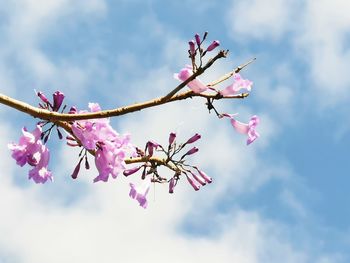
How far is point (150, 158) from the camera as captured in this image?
5723 millimetres

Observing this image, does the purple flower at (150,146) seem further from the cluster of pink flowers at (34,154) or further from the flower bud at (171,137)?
the cluster of pink flowers at (34,154)

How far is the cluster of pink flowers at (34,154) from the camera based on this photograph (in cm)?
544

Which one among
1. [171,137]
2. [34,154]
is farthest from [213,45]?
[34,154]

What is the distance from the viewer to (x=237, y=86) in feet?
16.2

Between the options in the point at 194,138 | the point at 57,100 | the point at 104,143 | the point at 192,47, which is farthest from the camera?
the point at 194,138

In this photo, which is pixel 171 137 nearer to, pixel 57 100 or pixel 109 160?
pixel 109 160

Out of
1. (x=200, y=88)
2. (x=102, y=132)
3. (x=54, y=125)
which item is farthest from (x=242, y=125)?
(x=54, y=125)

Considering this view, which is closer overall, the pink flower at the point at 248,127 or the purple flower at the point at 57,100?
the purple flower at the point at 57,100

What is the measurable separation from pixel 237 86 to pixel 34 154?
1.92 m

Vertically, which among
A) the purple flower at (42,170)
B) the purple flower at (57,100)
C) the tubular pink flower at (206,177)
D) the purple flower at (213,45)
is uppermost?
the purple flower at (213,45)

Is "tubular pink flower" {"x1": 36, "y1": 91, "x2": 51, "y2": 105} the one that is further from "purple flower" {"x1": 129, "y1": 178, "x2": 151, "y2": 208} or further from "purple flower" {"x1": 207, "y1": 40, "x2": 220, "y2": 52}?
"purple flower" {"x1": 207, "y1": 40, "x2": 220, "y2": 52}

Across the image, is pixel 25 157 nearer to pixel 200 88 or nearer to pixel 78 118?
pixel 78 118

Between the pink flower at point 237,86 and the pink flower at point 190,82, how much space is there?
0.22 m

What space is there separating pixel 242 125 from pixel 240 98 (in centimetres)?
55
